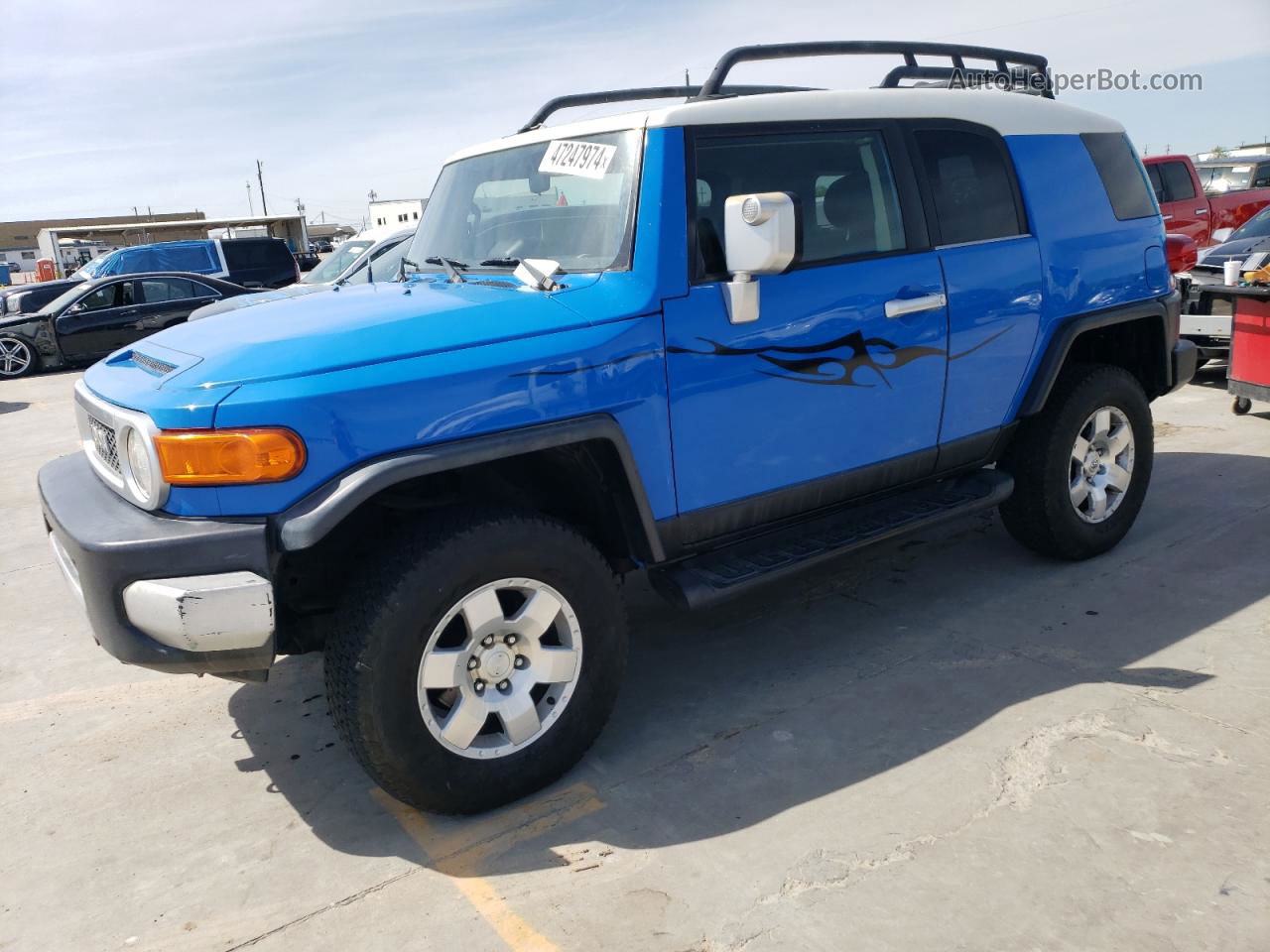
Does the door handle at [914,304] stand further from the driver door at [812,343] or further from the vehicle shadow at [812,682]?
the vehicle shadow at [812,682]

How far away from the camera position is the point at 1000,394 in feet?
13.7

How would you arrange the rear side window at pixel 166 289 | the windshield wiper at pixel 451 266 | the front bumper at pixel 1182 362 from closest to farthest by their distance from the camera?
the windshield wiper at pixel 451 266, the front bumper at pixel 1182 362, the rear side window at pixel 166 289

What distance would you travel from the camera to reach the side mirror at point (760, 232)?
2.91m

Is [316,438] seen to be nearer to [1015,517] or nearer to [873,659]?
[873,659]

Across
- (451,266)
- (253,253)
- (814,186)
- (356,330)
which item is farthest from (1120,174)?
(253,253)

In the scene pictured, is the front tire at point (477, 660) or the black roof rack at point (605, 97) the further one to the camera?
the black roof rack at point (605, 97)

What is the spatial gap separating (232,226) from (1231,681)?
3600 centimetres

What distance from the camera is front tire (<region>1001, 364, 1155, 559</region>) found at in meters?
4.36

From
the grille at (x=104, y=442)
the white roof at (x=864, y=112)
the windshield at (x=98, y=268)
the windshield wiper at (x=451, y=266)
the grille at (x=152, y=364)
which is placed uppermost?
the windshield at (x=98, y=268)

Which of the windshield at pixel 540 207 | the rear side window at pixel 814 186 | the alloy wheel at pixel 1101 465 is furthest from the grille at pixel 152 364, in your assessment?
the alloy wheel at pixel 1101 465

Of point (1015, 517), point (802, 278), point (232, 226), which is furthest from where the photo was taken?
point (232, 226)

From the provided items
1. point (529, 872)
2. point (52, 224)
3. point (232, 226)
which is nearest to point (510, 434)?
point (529, 872)

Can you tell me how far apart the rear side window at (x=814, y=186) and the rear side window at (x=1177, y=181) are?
11.1 meters

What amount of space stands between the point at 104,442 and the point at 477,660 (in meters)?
1.38
